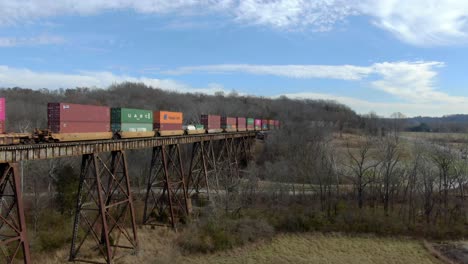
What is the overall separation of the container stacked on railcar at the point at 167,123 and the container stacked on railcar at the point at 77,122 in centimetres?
612

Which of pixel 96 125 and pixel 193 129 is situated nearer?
pixel 96 125

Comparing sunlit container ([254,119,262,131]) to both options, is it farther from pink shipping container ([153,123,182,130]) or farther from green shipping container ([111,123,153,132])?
green shipping container ([111,123,153,132])

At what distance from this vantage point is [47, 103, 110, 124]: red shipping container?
49.6 ft

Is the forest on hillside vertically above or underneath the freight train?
underneath

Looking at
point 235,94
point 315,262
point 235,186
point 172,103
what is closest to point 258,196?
point 235,186

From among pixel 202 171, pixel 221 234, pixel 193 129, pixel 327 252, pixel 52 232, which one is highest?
pixel 193 129

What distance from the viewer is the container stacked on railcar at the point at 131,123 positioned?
19734 millimetres

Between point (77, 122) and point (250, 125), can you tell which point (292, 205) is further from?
point (250, 125)

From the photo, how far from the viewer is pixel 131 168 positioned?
4806 centimetres

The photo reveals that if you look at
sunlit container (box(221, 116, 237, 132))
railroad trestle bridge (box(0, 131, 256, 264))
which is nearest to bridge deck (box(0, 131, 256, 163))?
railroad trestle bridge (box(0, 131, 256, 264))

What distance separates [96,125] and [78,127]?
4.77ft

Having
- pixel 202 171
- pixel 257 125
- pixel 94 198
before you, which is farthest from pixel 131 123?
pixel 257 125

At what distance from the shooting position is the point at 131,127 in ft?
68.9

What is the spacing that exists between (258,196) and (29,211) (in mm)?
20794
